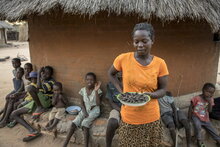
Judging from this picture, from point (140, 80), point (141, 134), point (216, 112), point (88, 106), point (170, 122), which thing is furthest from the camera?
point (216, 112)

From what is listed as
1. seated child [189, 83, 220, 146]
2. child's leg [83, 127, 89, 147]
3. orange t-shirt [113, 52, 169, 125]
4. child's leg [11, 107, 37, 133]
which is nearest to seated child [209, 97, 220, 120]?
seated child [189, 83, 220, 146]

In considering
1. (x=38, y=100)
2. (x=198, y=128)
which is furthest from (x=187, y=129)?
(x=38, y=100)

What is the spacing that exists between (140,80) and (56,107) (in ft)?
7.87

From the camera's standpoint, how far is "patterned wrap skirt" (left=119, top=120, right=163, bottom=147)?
1.78m

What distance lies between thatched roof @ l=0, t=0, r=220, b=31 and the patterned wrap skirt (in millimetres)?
1552

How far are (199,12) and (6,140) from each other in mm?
4068

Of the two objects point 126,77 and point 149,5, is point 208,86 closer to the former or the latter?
point 149,5

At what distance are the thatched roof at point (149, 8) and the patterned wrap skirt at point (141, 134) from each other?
1552 mm

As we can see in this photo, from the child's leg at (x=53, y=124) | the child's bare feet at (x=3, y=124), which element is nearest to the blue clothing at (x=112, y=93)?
the child's leg at (x=53, y=124)

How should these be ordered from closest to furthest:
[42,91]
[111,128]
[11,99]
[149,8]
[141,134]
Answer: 1. [141,134]
2. [149,8]
3. [111,128]
4. [42,91]
5. [11,99]

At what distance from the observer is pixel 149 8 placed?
8.34 feet

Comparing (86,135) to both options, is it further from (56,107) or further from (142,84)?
(142,84)

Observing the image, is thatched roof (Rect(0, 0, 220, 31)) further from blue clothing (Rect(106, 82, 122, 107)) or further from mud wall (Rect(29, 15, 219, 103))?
blue clothing (Rect(106, 82, 122, 107))

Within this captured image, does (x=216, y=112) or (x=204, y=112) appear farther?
(x=216, y=112)
